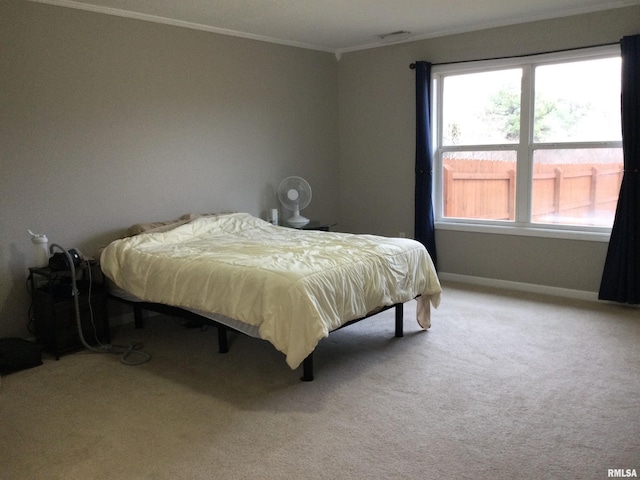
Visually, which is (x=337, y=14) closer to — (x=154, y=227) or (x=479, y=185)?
(x=479, y=185)

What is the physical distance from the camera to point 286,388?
9.78 feet

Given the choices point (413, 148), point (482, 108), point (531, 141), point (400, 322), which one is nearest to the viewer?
point (400, 322)

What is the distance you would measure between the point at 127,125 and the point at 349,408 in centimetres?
290

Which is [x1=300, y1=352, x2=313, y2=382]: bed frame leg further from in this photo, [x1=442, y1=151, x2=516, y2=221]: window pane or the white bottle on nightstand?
[x1=442, y1=151, x2=516, y2=221]: window pane

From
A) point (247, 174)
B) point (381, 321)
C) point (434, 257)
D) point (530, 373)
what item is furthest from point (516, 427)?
point (247, 174)

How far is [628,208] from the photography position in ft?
13.8

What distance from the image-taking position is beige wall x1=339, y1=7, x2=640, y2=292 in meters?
4.51

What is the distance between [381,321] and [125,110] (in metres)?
2.66

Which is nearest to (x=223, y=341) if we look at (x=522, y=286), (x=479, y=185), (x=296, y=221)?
(x=296, y=221)

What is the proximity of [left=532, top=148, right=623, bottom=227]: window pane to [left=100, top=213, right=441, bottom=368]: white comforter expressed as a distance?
1.76 meters

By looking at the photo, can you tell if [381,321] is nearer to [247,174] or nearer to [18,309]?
[247,174]

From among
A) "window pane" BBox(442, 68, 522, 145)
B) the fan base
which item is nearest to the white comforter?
the fan base

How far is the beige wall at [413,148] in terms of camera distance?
451 cm

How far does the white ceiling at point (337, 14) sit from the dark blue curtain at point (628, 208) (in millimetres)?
546
